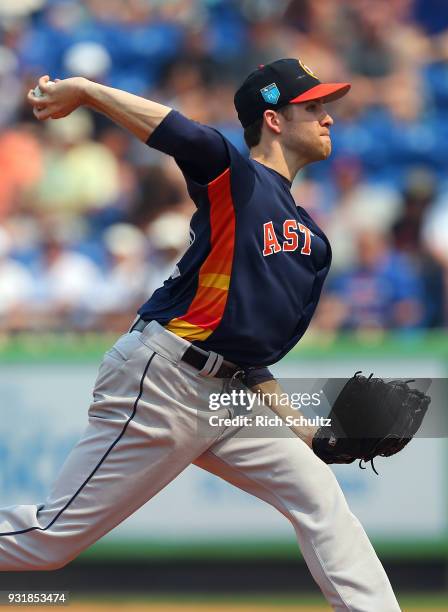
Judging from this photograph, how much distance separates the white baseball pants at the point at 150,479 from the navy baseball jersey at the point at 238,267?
11 centimetres

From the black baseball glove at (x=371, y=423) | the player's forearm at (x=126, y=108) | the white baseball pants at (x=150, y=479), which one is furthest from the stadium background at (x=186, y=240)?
the player's forearm at (x=126, y=108)

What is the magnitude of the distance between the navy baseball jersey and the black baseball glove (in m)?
0.40

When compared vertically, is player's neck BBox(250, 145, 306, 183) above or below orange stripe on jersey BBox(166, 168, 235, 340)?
above

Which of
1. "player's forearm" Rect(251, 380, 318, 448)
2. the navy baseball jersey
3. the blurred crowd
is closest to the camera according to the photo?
the navy baseball jersey

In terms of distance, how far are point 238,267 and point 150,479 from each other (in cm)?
77

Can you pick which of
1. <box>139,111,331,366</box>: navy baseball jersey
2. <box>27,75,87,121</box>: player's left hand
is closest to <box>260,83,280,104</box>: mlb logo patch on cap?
<box>139,111,331,366</box>: navy baseball jersey

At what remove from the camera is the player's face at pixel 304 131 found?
13.3 ft

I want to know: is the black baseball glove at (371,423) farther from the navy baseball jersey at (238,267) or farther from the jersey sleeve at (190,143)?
the jersey sleeve at (190,143)

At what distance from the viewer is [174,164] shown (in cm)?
877

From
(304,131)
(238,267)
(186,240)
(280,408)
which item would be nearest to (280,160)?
(304,131)

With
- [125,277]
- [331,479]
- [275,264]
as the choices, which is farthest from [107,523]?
[125,277]

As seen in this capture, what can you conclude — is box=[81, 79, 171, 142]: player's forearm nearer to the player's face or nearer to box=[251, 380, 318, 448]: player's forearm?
the player's face

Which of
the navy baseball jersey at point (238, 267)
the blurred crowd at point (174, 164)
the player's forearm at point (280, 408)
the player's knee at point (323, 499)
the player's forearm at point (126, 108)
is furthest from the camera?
the blurred crowd at point (174, 164)

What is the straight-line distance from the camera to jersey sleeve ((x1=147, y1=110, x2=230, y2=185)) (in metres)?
3.52
